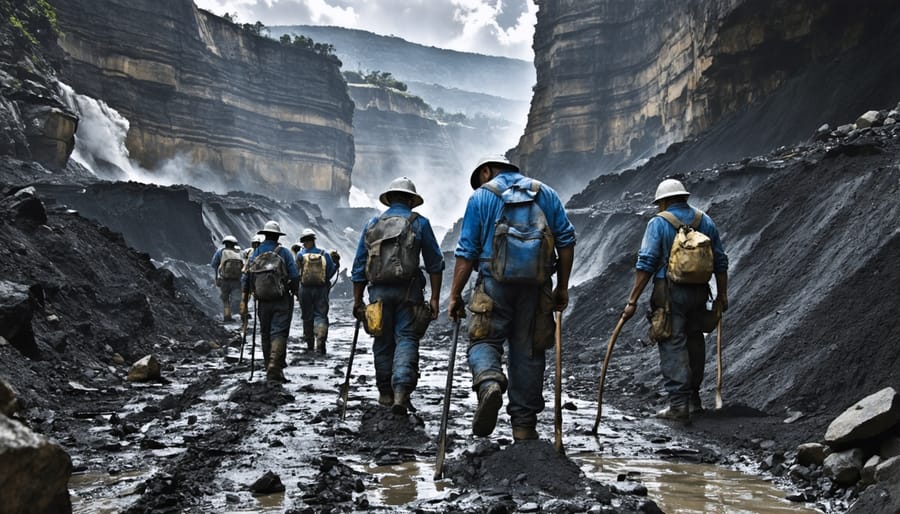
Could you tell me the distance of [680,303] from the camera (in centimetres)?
614

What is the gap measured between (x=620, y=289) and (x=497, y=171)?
33.2 ft

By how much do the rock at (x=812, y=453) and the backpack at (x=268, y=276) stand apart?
610cm

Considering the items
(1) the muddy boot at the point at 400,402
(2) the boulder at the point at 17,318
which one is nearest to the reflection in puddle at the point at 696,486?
Answer: (1) the muddy boot at the point at 400,402

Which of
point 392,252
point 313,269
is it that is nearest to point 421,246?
point 392,252

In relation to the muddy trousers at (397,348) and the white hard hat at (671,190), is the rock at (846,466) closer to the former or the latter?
the white hard hat at (671,190)

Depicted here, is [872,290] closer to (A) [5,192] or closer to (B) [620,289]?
(B) [620,289]

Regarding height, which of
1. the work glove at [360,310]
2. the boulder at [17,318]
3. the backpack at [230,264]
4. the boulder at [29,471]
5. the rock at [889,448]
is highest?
the backpack at [230,264]

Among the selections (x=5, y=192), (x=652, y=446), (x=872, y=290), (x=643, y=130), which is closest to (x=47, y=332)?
(x=5, y=192)

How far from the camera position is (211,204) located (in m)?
37.7

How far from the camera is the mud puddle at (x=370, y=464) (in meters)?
3.62

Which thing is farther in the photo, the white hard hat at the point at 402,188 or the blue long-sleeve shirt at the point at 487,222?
the white hard hat at the point at 402,188

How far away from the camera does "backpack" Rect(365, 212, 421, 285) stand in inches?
243

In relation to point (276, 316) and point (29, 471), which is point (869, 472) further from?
point (276, 316)

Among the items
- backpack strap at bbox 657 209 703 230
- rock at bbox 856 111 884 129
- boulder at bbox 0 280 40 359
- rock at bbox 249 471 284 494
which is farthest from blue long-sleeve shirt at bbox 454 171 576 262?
A: rock at bbox 856 111 884 129
